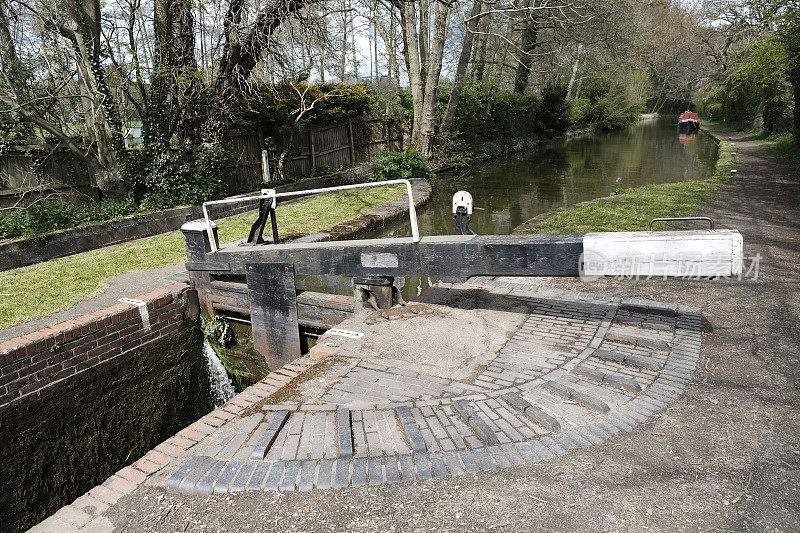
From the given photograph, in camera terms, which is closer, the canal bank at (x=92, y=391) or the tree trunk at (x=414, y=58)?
the canal bank at (x=92, y=391)

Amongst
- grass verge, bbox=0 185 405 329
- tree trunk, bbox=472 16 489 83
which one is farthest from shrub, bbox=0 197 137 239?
tree trunk, bbox=472 16 489 83

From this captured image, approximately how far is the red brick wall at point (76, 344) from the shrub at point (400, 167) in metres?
10.8

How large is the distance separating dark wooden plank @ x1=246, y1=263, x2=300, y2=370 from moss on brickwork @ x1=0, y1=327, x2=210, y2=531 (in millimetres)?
1206

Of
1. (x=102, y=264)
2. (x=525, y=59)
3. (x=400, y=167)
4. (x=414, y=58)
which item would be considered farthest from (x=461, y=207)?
(x=525, y=59)

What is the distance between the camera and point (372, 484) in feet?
8.89

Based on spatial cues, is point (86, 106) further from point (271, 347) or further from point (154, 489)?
point (154, 489)

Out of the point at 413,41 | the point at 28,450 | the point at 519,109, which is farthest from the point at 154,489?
the point at 519,109

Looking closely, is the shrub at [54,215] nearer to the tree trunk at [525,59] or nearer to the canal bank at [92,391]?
the canal bank at [92,391]

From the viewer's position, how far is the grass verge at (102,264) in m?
6.00

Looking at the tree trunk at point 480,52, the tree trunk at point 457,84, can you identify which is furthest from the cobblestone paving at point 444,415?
the tree trunk at point 480,52

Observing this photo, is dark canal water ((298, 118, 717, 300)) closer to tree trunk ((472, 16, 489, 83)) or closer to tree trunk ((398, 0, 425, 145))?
tree trunk ((398, 0, 425, 145))

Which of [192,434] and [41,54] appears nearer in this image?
[192,434]

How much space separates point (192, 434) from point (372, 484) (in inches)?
50.2

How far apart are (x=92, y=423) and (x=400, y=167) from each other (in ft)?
41.1
